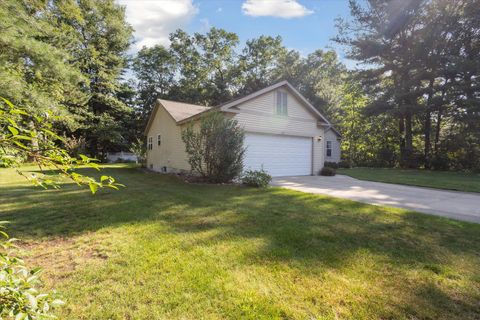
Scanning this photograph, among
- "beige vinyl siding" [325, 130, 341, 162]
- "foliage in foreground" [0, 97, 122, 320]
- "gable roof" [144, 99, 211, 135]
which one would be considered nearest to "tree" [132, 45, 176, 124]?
"gable roof" [144, 99, 211, 135]

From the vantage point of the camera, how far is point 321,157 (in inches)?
559

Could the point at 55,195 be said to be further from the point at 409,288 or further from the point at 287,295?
the point at 409,288

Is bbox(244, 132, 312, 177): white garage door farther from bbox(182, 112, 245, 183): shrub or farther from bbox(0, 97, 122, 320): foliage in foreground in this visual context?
bbox(0, 97, 122, 320): foliage in foreground

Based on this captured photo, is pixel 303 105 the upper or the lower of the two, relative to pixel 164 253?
upper

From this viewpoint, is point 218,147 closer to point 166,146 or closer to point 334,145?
point 166,146

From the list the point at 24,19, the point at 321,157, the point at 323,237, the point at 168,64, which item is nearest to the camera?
the point at 323,237

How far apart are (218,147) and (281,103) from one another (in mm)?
4968

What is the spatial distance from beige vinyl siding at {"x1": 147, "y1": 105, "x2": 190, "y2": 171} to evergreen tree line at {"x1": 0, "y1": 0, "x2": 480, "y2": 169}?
4.77m

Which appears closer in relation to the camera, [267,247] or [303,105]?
[267,247]

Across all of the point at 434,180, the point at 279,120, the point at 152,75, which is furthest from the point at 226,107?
the point at 152,75

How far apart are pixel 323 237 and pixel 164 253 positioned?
2451mm

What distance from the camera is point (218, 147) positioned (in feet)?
29.8

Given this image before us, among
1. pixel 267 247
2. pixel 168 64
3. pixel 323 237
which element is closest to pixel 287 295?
pixel 267 247

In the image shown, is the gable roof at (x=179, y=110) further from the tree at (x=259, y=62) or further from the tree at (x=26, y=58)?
the tree at (x=259, y=62)
